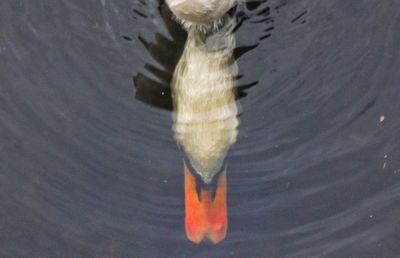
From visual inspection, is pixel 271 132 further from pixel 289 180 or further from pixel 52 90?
pixel 52 90

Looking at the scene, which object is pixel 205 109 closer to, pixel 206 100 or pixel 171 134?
pixel 206 100

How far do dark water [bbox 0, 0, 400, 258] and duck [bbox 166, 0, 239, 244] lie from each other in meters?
0.05

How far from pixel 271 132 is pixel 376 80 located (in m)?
0.64

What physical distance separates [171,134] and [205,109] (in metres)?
0.21

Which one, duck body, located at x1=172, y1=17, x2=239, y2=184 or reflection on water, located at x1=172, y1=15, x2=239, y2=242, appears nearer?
reflection on water, located at x1=172, y1=15, x2=239, y2=242

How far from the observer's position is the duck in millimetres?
5191

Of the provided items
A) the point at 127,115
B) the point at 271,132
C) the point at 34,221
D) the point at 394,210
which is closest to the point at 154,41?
the point at 127,115

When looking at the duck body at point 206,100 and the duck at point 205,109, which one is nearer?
the duck at point 205,109

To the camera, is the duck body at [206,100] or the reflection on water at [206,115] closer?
the reflection on water at [206,115]

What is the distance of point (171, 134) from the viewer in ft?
17.6

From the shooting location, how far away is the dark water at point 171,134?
17.0 feet

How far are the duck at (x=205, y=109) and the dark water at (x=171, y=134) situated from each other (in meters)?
0.05

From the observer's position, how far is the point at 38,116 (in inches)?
212

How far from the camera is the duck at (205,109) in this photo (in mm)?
5191
